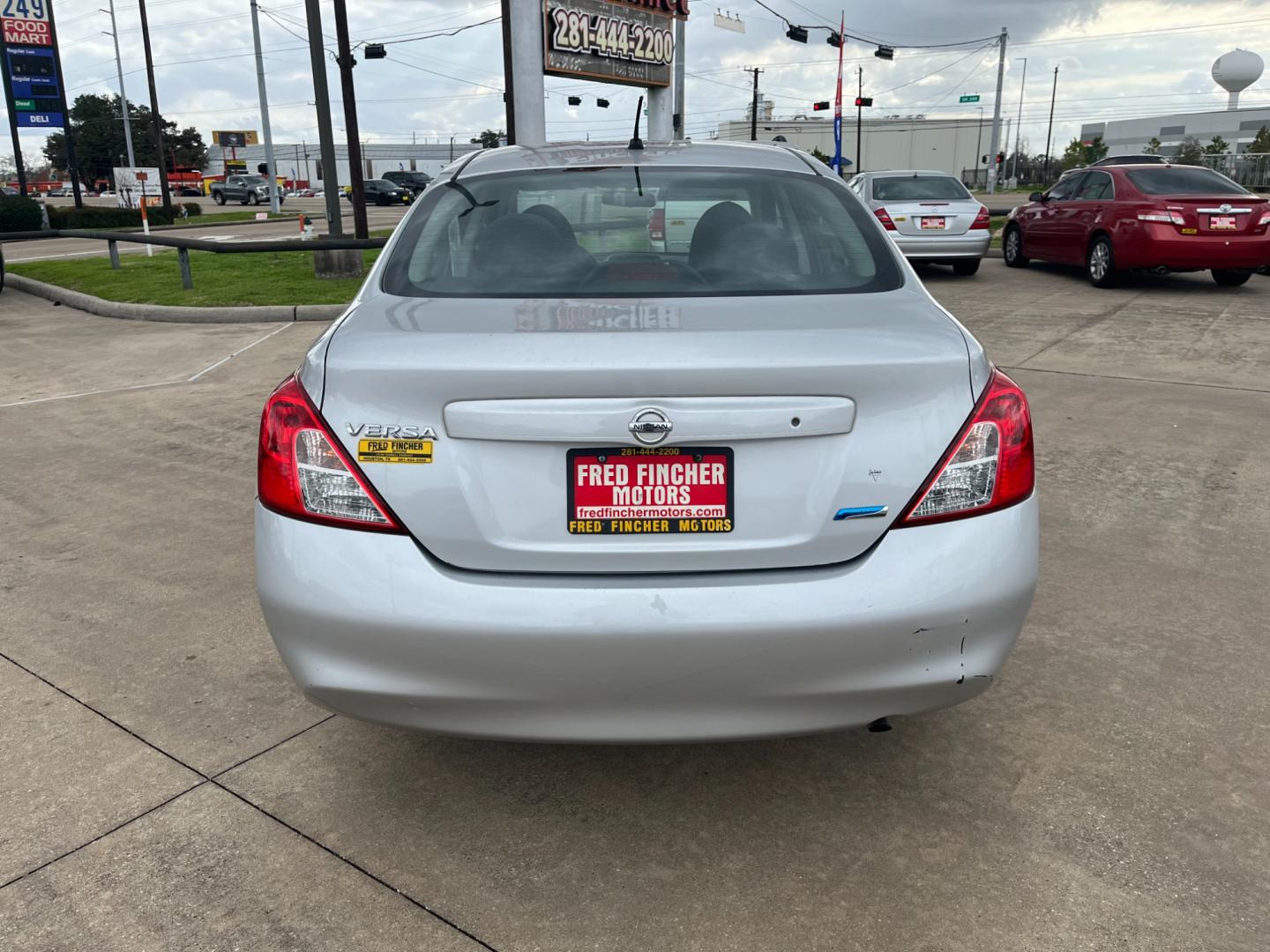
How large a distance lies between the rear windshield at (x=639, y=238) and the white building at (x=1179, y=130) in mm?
94485

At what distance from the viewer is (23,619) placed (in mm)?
3863

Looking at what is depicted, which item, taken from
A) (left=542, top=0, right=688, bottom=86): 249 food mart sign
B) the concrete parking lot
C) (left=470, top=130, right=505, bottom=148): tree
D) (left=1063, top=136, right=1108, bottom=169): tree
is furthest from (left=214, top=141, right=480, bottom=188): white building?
the concrete parking lot

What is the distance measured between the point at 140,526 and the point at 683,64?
2918 cm

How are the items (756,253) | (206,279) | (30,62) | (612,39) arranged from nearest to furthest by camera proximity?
(756,253) → (206,279) → (612,39) → (30,62)

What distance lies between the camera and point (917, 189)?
48.7ft

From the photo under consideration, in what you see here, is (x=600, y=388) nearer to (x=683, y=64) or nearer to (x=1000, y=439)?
(x=1000, y=439)

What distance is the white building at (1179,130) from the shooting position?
96250 millimetres

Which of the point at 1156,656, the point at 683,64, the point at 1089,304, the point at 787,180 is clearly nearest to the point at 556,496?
the point at 787,180

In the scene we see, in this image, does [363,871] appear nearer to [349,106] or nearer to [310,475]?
[310,475]

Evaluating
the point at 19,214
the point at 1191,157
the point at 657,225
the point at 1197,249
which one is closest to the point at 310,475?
the point at 657,225

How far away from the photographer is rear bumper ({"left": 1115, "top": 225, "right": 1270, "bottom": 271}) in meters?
11.8

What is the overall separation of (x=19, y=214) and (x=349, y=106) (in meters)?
13.1

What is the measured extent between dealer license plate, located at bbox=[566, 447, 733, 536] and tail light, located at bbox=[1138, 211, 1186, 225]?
38.2 feet

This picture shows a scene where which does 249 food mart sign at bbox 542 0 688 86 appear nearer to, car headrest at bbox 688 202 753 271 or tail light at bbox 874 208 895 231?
tail light at bbox 874 208 895 231
